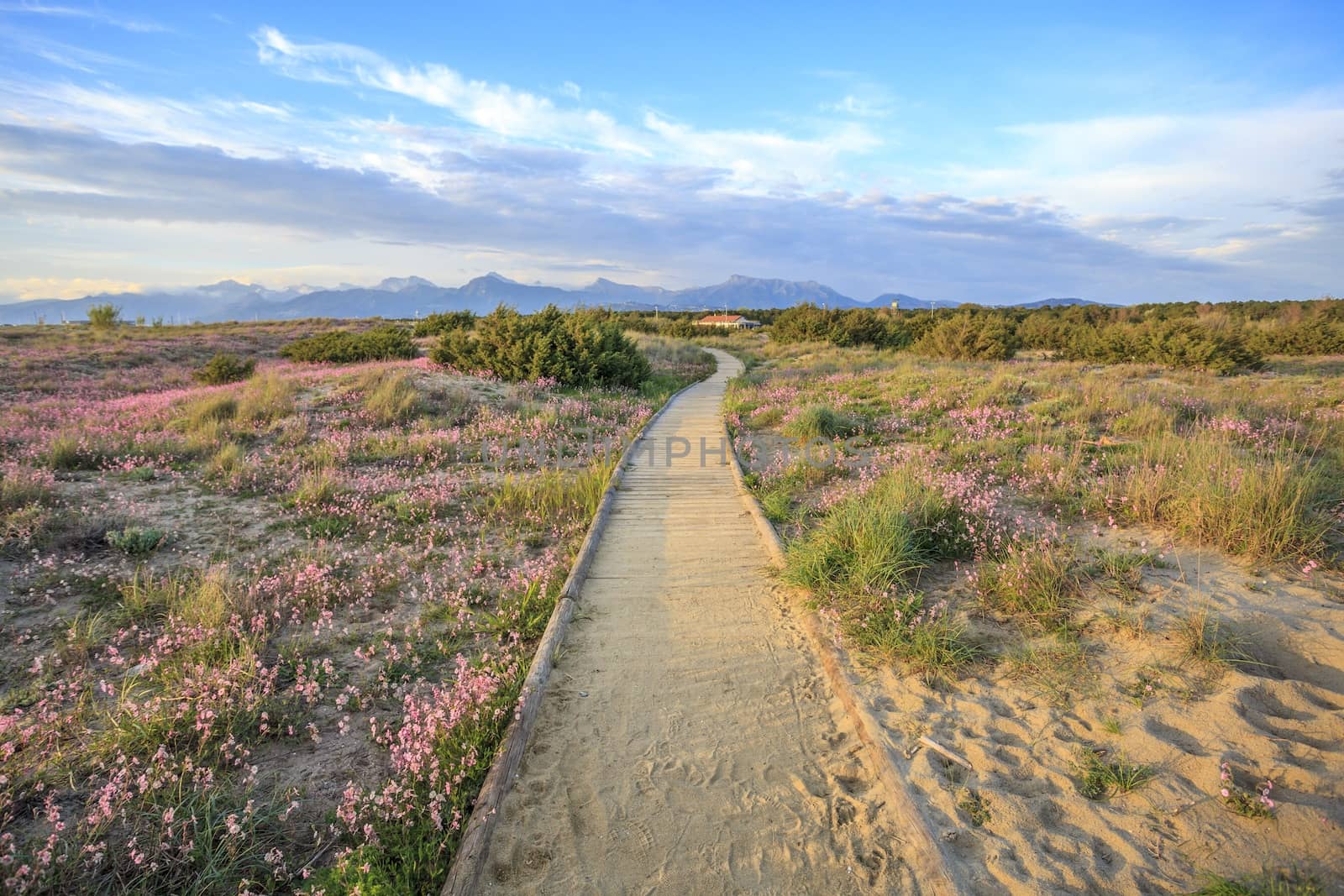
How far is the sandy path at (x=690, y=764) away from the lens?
2.82 m

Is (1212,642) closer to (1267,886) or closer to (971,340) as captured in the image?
(1267,886)

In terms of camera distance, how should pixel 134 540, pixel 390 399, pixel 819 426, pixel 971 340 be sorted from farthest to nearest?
pixel 971 340
pixel 390 399
pixel 819 426
pixel 134 540

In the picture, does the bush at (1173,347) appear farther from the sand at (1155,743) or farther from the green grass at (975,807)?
the green grass at (975,807)

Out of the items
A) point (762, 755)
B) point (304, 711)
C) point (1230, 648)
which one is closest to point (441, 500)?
point (304, 711)

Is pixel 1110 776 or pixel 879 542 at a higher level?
pixel 879 542

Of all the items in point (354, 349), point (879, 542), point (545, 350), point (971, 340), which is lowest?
point (879, 542)

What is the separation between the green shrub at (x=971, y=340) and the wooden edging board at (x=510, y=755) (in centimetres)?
2575

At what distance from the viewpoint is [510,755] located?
3.40m

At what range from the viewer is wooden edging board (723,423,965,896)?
2.73m

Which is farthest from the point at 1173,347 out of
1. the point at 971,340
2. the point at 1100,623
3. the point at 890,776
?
the point at 890,776

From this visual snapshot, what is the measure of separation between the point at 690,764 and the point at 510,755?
103 centimetres

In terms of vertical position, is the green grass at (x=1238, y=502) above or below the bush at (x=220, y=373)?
below

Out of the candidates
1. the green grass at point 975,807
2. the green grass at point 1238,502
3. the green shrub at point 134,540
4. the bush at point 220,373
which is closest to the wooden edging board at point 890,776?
the green grass at point 975,807

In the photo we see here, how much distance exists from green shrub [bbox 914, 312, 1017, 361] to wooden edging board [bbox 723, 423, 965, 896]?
25144mm
